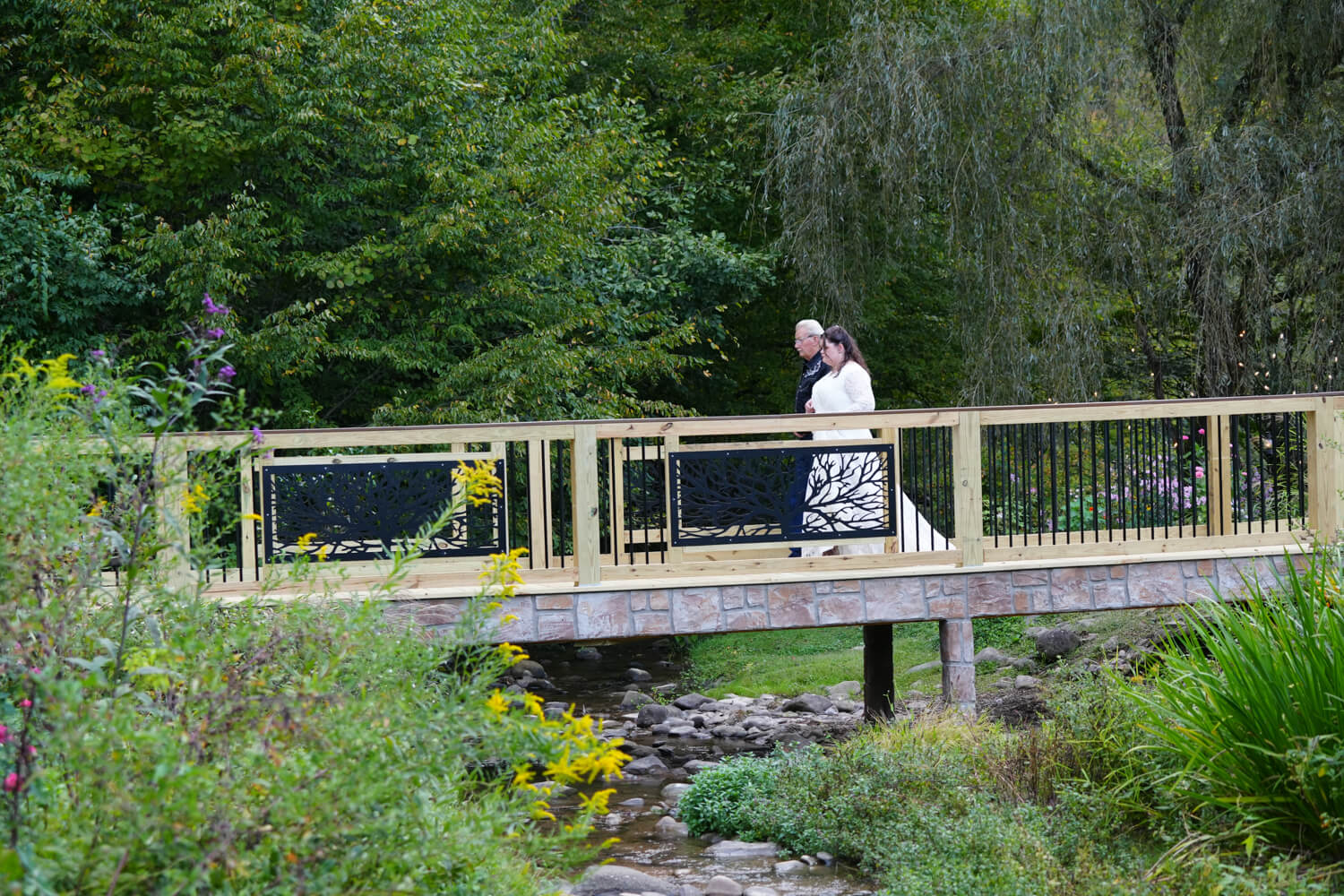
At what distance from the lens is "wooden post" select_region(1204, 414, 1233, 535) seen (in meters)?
8.32

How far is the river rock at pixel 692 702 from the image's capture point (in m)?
11.1

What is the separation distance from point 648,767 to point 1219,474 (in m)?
4.25

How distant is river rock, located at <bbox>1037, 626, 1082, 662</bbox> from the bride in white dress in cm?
366

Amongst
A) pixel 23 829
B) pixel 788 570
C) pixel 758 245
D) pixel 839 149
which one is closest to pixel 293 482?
pixel 788 570

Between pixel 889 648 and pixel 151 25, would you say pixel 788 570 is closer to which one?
pixel 889 648

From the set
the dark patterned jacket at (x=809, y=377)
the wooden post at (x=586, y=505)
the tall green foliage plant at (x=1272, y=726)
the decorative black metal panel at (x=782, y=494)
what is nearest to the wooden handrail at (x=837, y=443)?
the wooden post at (x=586, y=505)

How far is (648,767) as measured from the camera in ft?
28.8

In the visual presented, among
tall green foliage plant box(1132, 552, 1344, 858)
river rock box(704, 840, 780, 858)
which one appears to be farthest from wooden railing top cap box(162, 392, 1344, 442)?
tall green foliage plant box(1132, 552, 1344, 858)

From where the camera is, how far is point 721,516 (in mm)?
7848

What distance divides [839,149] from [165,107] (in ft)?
21.8

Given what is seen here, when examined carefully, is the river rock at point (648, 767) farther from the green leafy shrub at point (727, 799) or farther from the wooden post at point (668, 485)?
the wooden post at point (668, 485)

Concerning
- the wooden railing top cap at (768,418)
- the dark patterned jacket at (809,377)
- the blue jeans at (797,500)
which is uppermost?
the dark patterned jacket at (809,377)

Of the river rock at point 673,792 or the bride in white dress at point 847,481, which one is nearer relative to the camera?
the river rock at point 673,792

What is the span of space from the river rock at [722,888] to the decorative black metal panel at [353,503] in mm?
2473
